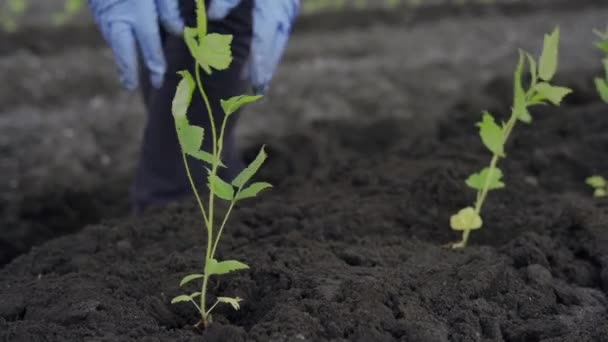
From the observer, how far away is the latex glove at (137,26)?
6.36ft

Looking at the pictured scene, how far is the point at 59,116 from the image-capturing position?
370 centimetres

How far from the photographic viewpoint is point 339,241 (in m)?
1.82

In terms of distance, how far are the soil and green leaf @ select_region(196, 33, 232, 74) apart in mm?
463

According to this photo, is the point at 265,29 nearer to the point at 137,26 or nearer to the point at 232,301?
the point at 137,26

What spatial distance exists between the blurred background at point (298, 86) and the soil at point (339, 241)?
0.02m

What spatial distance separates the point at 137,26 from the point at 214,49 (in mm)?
712

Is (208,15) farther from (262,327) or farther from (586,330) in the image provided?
(586,330)

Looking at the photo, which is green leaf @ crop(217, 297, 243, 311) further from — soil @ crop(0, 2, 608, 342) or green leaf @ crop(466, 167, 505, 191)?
green leaf @ crop(466, 167, 505, 191)

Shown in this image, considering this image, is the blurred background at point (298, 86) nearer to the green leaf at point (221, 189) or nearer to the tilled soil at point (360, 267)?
the tilled soil at point (360, 267)

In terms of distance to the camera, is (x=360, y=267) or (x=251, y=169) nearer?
(x=251, y=169)

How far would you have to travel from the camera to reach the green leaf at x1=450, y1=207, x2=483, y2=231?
181 centimetres

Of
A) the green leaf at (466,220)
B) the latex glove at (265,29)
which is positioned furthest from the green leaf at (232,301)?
the latex glove at (265,29)

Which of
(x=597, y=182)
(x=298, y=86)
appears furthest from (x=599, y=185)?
(x=298, y=86)

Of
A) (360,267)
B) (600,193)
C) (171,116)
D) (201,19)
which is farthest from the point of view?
(171,116)
